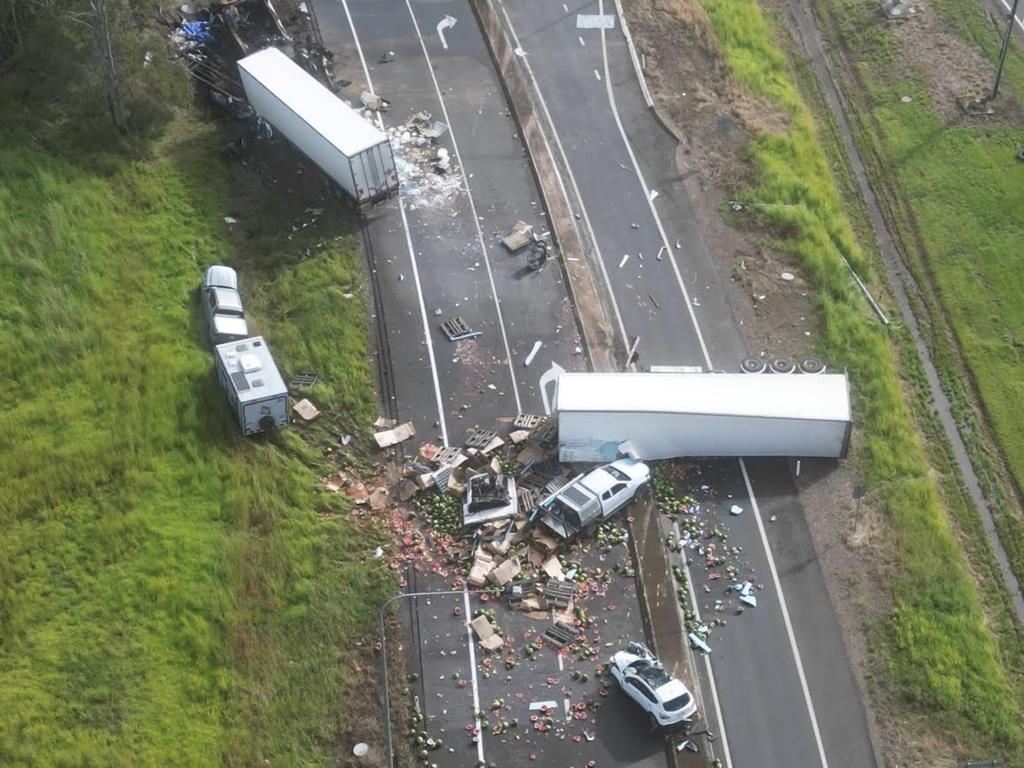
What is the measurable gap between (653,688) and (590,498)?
6345 mm

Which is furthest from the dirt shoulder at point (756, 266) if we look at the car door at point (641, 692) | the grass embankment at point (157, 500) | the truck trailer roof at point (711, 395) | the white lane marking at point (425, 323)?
the grass embankment at point (157, 500)

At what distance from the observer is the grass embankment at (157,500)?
98.7ft

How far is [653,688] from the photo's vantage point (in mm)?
29219

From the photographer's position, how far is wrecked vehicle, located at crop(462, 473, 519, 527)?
112 ft

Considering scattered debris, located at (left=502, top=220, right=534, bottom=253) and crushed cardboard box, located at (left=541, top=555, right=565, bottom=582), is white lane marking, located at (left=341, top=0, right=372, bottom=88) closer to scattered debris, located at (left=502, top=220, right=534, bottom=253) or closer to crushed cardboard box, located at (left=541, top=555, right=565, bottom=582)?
scattered debris, located at (left=502, top=220, right=534, bottom=253)

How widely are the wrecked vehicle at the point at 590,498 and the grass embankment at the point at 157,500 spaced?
5472mm

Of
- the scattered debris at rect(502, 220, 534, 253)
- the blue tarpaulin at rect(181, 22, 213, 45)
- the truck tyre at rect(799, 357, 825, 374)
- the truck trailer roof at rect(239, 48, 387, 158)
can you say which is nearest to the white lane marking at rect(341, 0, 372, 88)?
the truck trailer roof at rect(239, 48, 387, 158)

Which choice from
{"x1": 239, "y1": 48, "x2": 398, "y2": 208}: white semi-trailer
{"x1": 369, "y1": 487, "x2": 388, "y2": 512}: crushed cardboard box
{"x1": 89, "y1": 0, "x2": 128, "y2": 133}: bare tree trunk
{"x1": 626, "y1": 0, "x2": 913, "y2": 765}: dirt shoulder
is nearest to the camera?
{"x1": 626, "y1": 0, "x2": 913, "y2": 765}: dirt shoulder

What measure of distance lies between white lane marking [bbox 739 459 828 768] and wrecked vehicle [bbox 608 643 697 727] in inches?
128

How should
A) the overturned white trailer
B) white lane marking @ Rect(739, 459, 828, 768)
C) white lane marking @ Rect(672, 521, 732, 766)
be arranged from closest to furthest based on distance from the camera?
1. white lane marking @ Rect(672, 521, 732, 766)
2. white lane marking @ Rect(739, 459, 828, 768)
3. the overturned white trailer

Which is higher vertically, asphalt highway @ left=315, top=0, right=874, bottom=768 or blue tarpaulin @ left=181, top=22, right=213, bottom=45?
blue tarpaulin @ left=181, top=22, right=213, bottom=45

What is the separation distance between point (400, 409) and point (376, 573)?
6.58 m

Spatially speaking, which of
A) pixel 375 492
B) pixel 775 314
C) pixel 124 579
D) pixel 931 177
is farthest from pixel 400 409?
pixel 931 177

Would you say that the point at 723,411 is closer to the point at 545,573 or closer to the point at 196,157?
the point at 545,573
